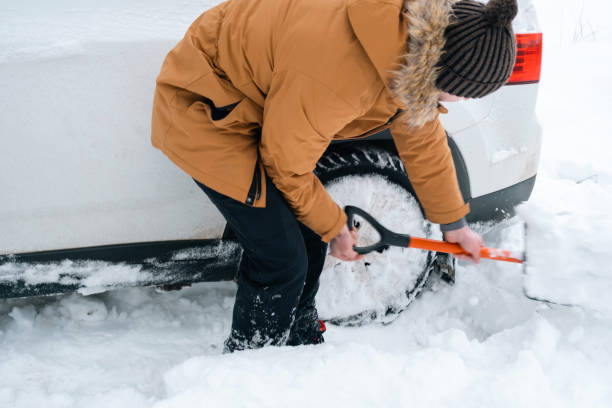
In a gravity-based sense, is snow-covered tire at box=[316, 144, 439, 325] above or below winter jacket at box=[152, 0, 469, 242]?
below

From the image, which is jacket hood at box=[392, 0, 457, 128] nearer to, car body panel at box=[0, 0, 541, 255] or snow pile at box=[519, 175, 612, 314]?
car body panel at box=[0, 0, 541, 255]

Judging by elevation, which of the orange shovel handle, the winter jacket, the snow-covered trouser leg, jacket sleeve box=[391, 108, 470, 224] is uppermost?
the winter jacket

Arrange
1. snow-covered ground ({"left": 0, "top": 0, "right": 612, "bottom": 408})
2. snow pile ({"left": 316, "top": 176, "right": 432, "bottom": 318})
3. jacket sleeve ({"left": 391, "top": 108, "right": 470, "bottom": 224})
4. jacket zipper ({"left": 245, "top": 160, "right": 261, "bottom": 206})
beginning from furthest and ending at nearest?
snow pile ({"left": 316, "top": 176, "right": 432, "bottom": 318}) → jacket sleeve ({"left": 391, "top": 108, "right": 470, "bottom": 224}) → snow-covered ground ({"left": 0, "top": 0, "right": 612, "bottom": 408}) → jacket zipper ({"left": 245, "top": 160, "right": 261, "bottom": 206})

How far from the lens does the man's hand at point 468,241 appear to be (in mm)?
1627

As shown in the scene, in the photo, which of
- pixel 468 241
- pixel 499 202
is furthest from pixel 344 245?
pixel 499 202

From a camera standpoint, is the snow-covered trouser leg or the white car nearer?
the white car

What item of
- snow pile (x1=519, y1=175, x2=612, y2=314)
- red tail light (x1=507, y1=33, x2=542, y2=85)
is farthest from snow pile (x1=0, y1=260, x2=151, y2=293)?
red tail light (x1=507, y1=33, x2=542, y2=85)

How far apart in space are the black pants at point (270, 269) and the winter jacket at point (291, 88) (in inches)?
2.4

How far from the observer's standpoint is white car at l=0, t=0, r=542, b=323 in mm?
1461

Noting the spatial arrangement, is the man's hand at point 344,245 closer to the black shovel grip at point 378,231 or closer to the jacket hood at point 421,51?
the black shovel grip at point 378,231

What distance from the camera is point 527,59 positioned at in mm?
1722

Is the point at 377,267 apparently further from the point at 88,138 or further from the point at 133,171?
the point at 88,138

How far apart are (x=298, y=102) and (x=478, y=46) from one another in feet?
1.43

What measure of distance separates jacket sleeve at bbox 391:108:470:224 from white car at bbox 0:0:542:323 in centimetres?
17
